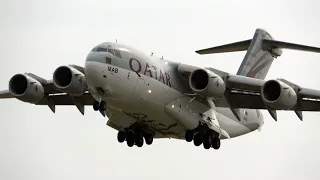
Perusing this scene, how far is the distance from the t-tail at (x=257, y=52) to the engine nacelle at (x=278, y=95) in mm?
4758

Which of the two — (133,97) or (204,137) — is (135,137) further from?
(133,97)

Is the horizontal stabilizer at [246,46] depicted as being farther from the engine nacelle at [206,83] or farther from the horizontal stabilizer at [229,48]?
the engine nacelle at [206,83]

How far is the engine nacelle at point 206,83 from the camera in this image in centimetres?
2680

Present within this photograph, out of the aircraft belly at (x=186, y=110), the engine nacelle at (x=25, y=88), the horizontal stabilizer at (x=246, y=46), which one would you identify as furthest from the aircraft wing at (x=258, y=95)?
the engine nacelle at (x=25, y=88)

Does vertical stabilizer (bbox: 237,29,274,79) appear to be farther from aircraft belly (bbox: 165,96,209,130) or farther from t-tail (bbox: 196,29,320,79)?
aircraft belly (bbox: 165,96,209,130)

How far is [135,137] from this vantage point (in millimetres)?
29234

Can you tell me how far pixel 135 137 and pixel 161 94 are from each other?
102 inches

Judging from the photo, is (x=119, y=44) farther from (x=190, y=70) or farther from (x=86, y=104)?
(x=86, y=104)

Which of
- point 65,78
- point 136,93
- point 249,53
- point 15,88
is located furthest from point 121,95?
point 249,53

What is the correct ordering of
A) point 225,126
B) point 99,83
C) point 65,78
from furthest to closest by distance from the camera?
point 225,126 < point 65,78 < point 99,83

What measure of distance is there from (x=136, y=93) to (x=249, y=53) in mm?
6948

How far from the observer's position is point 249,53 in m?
31.9

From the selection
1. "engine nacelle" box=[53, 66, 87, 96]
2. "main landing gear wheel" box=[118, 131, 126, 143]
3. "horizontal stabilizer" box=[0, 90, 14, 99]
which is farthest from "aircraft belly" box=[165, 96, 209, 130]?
"horizontal stabilizer" box=[0, 90, 14, 99]

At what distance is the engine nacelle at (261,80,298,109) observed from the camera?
86.4 ft
